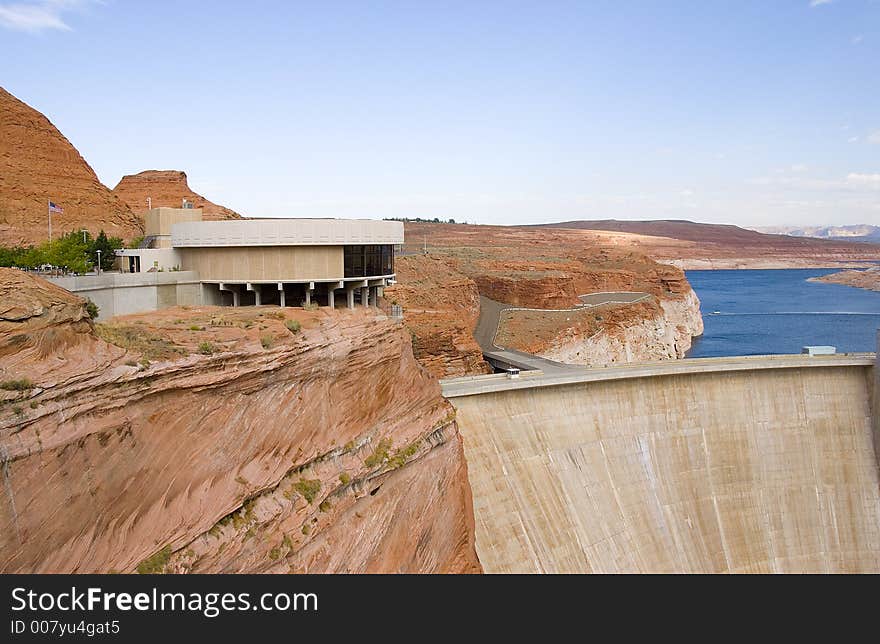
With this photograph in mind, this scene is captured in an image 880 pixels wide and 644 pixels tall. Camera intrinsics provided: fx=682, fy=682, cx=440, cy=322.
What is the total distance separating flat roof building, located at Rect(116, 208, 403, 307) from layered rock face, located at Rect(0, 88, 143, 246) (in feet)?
22.1

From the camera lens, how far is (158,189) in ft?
120

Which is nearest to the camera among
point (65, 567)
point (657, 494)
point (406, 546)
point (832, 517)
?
point (65, 567)

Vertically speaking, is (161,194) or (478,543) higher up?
(161,194)

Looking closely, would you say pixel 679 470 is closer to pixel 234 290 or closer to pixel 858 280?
pixel 234 290

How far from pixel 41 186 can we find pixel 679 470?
26.8 m

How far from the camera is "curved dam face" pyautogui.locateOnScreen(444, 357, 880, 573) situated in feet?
75.1

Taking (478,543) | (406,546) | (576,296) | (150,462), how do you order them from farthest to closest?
(576,296) → (478,543) → (406,546) → (150,462)

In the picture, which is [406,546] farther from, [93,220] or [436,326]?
[436,326]

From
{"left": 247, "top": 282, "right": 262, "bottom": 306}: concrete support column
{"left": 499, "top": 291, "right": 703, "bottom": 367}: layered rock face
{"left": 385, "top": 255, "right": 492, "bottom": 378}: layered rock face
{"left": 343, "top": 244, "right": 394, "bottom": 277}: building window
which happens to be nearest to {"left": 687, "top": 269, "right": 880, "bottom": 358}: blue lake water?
{"left": 499, "top": 291, "right": 703, "bottom": 367}: layered rock face

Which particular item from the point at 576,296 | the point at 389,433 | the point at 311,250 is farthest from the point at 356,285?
the point at 576,296

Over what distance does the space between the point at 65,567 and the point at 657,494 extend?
21.6 metres

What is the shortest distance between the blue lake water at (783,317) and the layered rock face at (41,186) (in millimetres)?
56129

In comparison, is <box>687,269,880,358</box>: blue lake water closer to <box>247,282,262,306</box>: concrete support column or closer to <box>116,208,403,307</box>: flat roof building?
<box>116,208,403,307</box>: flat roof building

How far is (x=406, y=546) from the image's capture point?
1655cm
